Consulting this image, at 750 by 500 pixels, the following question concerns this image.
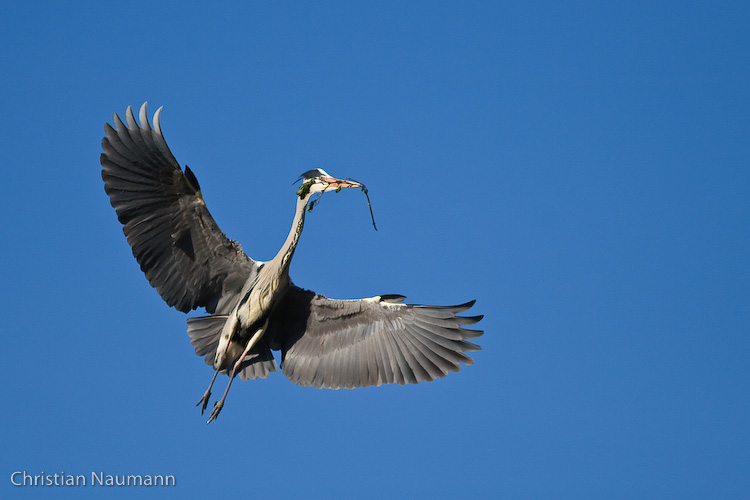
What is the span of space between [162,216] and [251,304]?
5.11 feet

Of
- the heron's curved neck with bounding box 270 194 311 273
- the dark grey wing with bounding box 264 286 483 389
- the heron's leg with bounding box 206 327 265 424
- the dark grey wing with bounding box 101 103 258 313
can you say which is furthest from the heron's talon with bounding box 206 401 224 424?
the heron's curved neck with bounding box 270 194 311 273

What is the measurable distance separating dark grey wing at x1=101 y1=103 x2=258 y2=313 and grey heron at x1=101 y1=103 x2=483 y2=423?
0.04ft

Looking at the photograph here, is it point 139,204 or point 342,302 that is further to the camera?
point 342,302

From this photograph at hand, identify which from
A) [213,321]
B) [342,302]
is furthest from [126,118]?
[342,302]

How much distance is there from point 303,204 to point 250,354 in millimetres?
2171

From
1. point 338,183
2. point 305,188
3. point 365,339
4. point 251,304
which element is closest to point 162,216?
point 251,304

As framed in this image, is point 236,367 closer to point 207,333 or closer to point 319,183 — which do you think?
point 207,333

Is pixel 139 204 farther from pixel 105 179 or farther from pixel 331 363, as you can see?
pixel 331 363

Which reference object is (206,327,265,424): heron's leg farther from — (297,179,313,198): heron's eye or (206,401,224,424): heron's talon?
(297,179,313,198): heron's eye

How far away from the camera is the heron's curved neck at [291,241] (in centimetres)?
1242

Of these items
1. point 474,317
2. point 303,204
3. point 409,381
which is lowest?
point 409,381

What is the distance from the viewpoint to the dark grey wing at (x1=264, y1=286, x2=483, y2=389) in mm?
12734

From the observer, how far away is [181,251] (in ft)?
41.1

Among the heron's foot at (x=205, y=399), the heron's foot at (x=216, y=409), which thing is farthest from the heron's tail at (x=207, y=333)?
the heron's foot at (x=216, y=409)
